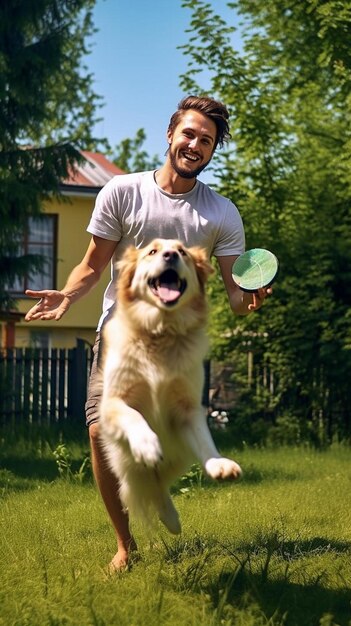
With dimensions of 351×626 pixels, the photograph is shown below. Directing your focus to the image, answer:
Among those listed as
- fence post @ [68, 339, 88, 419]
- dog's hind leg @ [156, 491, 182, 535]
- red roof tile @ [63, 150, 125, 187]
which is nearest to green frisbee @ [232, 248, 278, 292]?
dog's hind leg @ [156, 491, 182, 535]

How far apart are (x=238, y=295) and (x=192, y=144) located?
0.79m

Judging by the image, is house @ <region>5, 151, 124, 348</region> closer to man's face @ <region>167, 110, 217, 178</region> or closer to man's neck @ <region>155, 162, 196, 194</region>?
man's neck @ <region>155, 162, 196, 194</region>

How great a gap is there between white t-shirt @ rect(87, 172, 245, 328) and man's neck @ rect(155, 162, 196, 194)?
0.10ft

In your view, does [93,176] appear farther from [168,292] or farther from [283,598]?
[168,292]

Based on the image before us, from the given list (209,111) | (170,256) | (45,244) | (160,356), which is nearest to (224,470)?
(160,356)

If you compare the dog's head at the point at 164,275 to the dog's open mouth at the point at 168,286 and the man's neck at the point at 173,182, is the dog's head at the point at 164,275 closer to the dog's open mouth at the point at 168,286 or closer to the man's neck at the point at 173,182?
the dog's open mouth at the point at 168,286

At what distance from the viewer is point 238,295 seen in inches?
207

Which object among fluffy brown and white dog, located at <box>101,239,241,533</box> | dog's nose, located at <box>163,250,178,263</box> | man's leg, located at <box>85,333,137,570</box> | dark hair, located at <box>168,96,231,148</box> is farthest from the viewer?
man's leg, located at <box>85,333,137,570</box>

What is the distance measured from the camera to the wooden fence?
15.5 metres

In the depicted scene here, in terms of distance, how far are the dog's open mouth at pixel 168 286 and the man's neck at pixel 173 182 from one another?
85cm

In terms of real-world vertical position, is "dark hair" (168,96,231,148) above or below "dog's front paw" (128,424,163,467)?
above

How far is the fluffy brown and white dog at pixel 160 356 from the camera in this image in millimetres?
4465

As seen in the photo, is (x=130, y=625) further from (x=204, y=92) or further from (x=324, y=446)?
(x=204, y=92)

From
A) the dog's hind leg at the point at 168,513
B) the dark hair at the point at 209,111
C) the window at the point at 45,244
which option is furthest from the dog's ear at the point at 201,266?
the window at the point at 45,244
